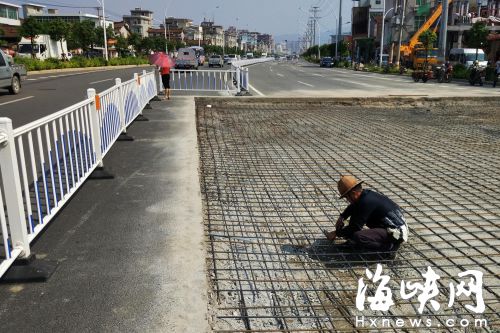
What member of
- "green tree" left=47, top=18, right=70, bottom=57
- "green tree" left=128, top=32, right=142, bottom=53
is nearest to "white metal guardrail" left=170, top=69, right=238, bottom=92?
"green tree" left=47, top=18, right=70, bottom=57

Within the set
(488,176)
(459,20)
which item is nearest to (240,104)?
(488,176)

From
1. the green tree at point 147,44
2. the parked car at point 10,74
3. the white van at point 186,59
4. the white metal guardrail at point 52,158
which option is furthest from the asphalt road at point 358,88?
the green tree at point 147,44

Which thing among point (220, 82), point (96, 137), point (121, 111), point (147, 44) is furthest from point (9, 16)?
point (96, 137)

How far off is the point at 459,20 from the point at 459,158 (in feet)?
207

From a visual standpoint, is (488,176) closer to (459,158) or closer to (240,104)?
(459,158)

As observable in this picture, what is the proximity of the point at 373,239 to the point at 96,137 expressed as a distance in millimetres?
3825

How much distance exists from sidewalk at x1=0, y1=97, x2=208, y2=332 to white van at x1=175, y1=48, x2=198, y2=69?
33694 millimetres

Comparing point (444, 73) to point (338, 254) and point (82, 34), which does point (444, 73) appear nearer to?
point (338, 254)

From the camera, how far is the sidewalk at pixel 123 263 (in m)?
2.87

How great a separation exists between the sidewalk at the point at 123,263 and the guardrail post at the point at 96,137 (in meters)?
Result: 0.14

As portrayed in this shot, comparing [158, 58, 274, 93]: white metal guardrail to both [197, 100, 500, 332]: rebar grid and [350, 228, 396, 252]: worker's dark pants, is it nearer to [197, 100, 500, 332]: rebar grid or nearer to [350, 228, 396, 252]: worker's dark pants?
[197, 100, 500, 332]: rebar grid

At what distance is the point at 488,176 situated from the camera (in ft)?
22.1

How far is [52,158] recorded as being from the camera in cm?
707

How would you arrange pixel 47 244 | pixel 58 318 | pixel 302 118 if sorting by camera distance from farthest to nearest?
pixel 302 118, pixel 47 244, pixel 58 318
